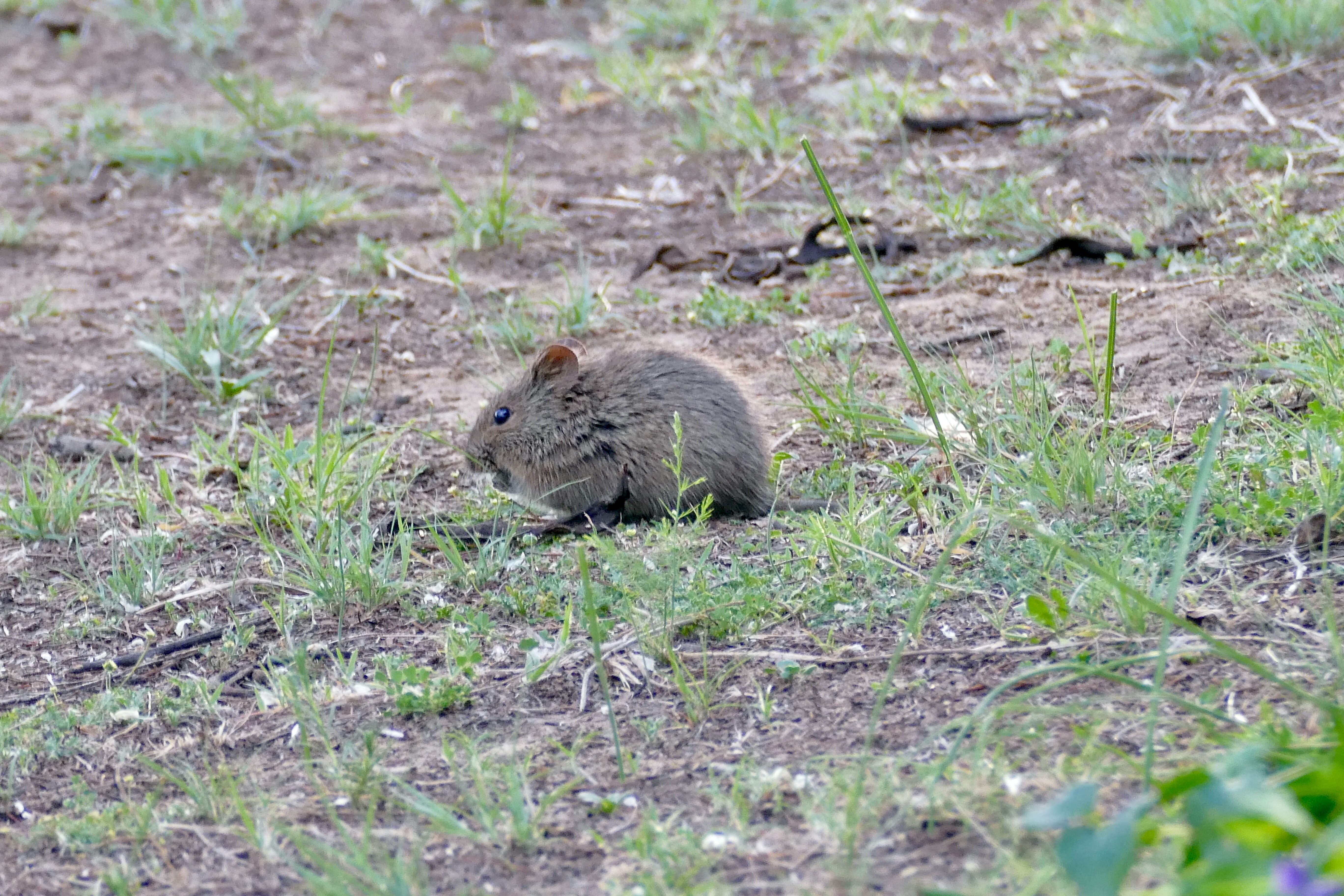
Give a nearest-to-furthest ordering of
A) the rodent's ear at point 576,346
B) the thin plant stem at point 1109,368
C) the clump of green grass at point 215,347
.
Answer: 1. the thin plant stem at point 1109,368
2. the rodent's ear at point 576,346
3. the clump of green grass at point 215,347

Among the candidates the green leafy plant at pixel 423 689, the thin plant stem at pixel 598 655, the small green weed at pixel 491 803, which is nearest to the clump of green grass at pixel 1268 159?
the thin plant stem at pixel 598 655

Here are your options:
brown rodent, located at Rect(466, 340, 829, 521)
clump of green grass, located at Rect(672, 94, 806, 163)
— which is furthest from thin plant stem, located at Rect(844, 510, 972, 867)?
clump of green grass, located at Rect(672, 94, 806, 163)

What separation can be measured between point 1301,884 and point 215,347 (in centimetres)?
494

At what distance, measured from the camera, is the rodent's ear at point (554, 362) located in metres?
4.42

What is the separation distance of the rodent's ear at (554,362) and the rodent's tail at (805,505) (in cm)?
93

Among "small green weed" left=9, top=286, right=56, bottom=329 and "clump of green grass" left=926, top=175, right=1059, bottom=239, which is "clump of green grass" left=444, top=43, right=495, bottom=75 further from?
"clump of green grass" left=926, top=175, right=1059, bottom=239

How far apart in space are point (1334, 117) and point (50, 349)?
247 inches

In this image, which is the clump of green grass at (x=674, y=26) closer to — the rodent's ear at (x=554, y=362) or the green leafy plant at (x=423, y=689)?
the rodent's ear at (x=554, y=362)

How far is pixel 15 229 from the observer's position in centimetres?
679

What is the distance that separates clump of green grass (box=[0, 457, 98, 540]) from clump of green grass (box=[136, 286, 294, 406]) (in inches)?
36.0

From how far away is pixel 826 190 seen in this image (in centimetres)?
298

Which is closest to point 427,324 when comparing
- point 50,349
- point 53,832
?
point 50,349

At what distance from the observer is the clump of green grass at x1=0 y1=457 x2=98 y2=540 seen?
418cm

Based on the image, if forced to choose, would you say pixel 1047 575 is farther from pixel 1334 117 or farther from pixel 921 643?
pixel 1334 117
